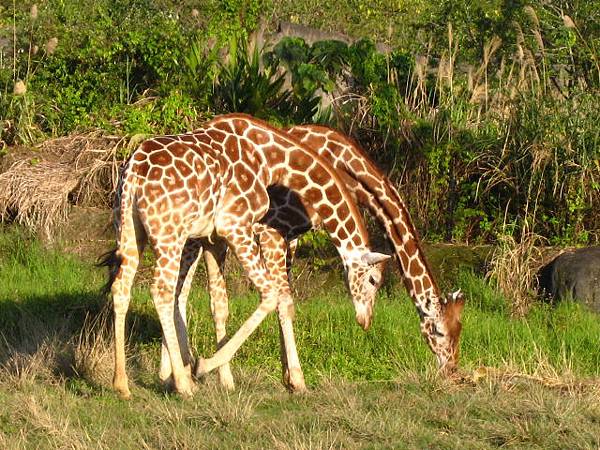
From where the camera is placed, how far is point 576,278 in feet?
38.4

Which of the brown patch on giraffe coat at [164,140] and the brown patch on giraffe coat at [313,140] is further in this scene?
the brown patch on giraffe coat at [313,140]

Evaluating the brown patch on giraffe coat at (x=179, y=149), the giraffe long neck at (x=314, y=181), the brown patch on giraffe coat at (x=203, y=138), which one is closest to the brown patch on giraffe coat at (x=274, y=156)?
the giraffe long neck at (x=314, y=181)

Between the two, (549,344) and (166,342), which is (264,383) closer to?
(166,342)

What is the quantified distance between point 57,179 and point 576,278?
6023 mm

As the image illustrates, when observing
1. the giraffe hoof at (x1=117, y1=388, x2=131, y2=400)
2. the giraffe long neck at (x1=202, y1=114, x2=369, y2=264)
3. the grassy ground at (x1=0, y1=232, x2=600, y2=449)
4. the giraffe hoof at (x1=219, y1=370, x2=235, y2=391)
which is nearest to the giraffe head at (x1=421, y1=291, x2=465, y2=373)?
the grassy ground at (x1=0, y1=232, x2=600, y2=449)

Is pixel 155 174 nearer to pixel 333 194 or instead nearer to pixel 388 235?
pixel 333 194

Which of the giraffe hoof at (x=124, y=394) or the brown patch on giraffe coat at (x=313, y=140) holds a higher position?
the brown patch on giraffe coat at (x=313, y=140)

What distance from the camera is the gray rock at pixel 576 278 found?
11641mm

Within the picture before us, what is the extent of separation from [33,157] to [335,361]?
5.54 metres

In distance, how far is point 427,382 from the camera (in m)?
8.84

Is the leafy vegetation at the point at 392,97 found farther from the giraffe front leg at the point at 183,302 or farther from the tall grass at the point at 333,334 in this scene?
the giraffe front leg at the point at 183,302

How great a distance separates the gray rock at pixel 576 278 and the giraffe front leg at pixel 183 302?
4000 millimetres

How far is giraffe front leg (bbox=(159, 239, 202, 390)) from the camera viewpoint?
9.41 meters

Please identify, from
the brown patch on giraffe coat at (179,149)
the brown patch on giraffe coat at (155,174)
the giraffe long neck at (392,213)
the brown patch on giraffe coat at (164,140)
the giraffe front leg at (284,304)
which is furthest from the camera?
the giraffe long neck at (392,213)
